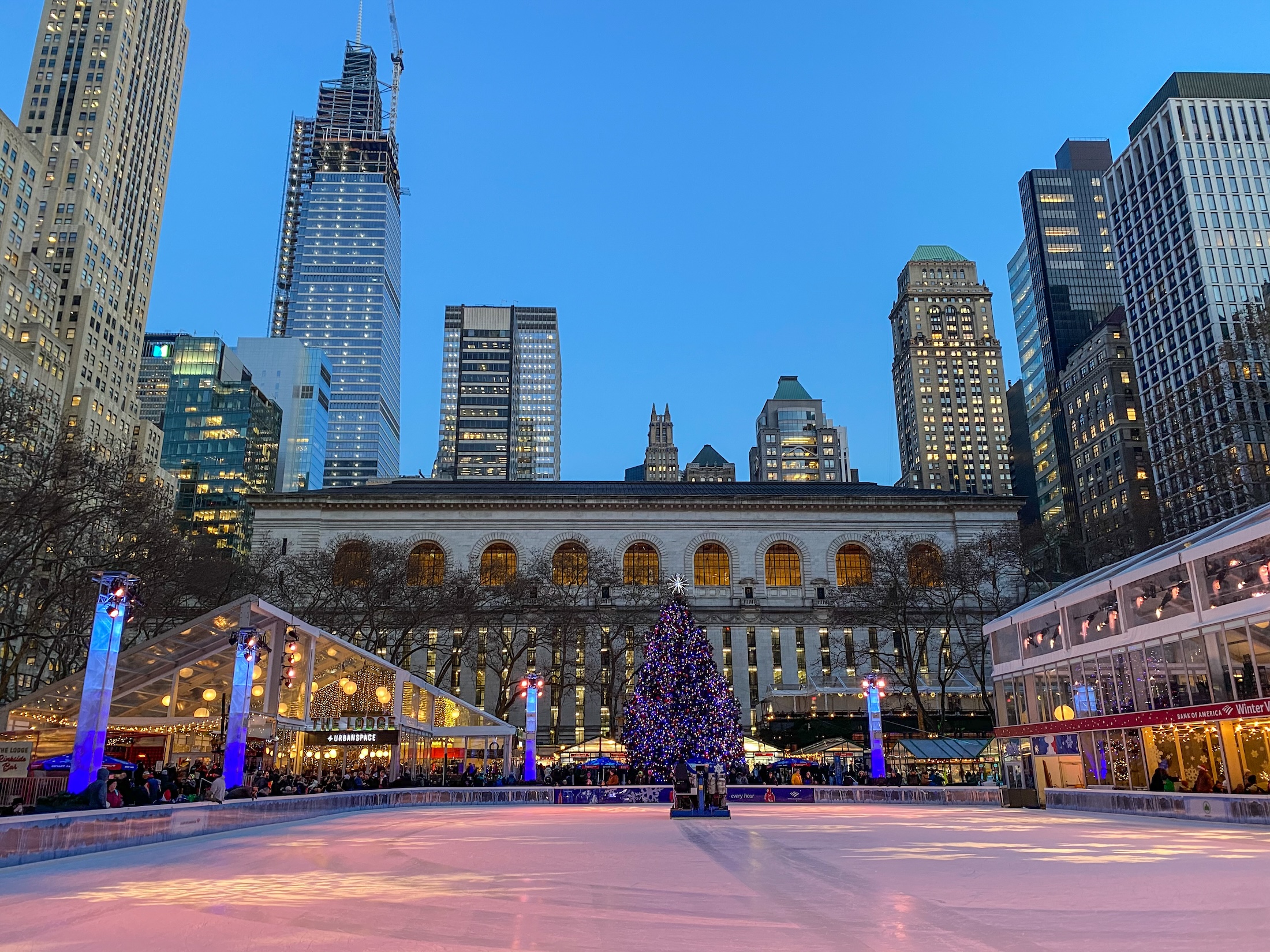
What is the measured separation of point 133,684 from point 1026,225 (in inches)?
6912

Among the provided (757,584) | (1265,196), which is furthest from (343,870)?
(1265,196)

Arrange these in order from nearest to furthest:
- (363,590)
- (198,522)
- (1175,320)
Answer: (363,590) → (1175,320) → (198,522)

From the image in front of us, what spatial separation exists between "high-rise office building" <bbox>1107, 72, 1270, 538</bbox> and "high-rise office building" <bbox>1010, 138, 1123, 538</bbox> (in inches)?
858

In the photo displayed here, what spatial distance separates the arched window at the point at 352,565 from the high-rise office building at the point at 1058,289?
332 feet

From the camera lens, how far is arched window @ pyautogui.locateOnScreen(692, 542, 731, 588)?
79.8 m

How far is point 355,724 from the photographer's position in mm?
38219

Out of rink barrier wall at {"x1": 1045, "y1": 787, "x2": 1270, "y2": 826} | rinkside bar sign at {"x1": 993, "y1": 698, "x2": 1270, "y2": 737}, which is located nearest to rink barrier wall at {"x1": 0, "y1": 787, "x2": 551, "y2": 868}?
rink barrier wall at {"x1": 1045, "y1": 787, "x2": 1270, "y2": 826}

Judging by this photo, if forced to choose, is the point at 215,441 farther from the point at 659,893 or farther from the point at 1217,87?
the point at 659,893

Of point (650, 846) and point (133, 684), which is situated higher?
point (133, 684)

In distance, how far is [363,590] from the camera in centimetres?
6128

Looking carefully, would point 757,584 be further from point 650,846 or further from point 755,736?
point 650,846

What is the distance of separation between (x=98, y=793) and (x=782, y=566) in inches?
2572

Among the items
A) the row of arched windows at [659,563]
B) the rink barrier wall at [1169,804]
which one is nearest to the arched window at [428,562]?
Result: the row of arched windows at [659,563]

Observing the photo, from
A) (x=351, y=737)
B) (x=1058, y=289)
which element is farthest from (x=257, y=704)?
(x=1058, y=289)
